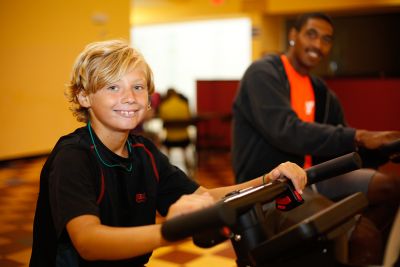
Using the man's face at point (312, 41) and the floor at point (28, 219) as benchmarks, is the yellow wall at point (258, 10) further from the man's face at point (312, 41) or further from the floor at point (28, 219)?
the man's face at point (312, 41)

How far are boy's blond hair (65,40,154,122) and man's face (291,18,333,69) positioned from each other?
4.41 feet

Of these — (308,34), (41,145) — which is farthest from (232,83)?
(308,34)

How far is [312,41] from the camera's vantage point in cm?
250

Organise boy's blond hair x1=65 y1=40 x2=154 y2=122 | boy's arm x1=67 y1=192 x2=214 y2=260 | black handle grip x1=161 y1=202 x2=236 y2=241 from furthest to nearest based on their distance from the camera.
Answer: boy's blond hair x1=65 y1=40 x2=154 y2=122 < boy's arm x1=67 y1=192 x2=214 y2=260 < black handle grip x1=161 y1=202 x2=236 y2=241

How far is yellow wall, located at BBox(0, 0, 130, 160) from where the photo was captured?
5.80m

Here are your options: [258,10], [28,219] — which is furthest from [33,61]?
[258,10]

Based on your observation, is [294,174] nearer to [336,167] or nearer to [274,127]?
[336,167]

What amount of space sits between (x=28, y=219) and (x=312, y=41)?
2.94 metres

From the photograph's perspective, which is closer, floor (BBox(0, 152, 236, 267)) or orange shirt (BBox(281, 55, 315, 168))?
orange shirt (BBox(281, 55, 315, 168))

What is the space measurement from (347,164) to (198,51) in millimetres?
11286

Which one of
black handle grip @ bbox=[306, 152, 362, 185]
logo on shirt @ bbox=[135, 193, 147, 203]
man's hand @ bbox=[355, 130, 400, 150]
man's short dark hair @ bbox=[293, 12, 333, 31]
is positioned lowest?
logo on shirt @ bbox=[135, 193, 147, 203]

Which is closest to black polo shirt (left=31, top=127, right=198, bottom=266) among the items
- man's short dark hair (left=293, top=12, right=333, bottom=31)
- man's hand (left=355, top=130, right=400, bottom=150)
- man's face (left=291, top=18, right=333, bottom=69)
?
man's hand (left=355, top=130, right=400, bottom=150)

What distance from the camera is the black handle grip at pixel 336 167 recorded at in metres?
1.18

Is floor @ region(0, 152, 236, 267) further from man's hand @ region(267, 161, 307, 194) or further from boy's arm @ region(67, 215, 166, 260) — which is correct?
man's hand @ region(267, 161, 307, 194)
